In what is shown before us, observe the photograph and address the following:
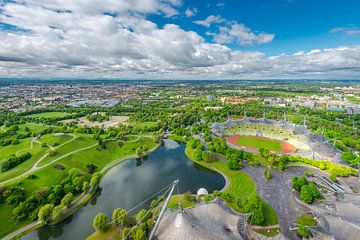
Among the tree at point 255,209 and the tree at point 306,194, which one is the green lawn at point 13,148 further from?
the tree at point 306,194

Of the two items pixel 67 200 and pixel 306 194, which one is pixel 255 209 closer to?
pixel 306 194

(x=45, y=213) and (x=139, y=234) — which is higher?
(x=139, y=234)

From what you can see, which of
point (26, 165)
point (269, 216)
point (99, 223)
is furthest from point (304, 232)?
point (26, 165)

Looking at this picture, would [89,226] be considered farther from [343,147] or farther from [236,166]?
[343,147]

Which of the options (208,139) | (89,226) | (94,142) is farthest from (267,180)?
(94,142)

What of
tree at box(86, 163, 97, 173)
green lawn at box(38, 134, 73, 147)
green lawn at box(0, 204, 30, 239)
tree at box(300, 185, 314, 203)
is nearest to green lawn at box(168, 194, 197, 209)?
tree at box(300, 185, 314, 203)

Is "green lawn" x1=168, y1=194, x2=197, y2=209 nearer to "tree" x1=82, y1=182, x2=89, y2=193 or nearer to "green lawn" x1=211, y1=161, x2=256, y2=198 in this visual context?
"green lawn" x1=211, y1=161, x2=256, y2=198
